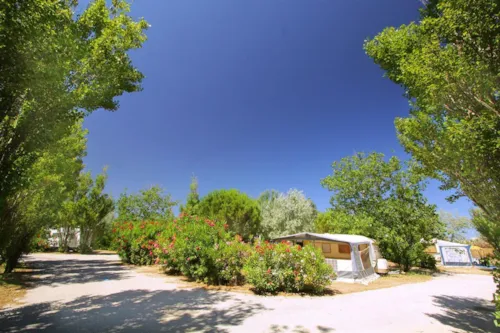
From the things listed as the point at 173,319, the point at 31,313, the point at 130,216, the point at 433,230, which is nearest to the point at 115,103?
the point at 31,313

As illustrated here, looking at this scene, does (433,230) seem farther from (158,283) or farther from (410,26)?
(158,283)

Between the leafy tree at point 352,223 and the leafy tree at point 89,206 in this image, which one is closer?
the leafy tree at point 352,223

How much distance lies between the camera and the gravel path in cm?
456

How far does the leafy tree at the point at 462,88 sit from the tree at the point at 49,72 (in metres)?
6.77

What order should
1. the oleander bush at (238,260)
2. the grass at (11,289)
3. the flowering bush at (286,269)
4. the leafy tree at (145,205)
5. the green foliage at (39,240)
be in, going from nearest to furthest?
1. the grass at (11,289)
2. the flowering bush at (286,269)
3. the oleander bush at (238,260)
4. the green foliage at (39,240)
5. the leafy tree at (145,205)

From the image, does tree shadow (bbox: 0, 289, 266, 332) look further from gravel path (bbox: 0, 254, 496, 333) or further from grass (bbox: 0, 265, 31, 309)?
grass (bbox: 0, 265, 31, 309)

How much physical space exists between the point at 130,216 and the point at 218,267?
1741 cm

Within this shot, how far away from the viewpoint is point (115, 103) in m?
7.41

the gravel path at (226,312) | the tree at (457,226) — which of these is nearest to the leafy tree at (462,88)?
the gravel path at (226,312)

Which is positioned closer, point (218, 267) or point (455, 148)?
point (455, 148)

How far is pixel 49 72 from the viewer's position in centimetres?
445

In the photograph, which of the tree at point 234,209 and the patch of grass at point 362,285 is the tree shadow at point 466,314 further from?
the tree at point 234,209

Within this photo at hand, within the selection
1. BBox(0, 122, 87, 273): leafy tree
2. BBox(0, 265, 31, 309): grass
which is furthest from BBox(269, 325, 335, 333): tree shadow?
BBox(0, 122, 87, 273): leafy tree

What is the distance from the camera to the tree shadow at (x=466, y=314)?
512cm
